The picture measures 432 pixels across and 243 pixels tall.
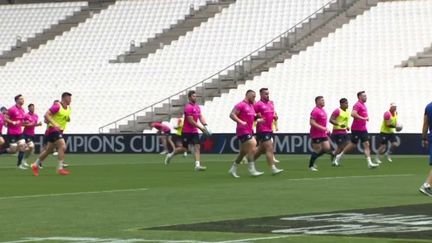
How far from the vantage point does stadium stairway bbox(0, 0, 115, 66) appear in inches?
2518


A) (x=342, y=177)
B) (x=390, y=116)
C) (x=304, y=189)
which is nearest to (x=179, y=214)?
(x=304, y=189)

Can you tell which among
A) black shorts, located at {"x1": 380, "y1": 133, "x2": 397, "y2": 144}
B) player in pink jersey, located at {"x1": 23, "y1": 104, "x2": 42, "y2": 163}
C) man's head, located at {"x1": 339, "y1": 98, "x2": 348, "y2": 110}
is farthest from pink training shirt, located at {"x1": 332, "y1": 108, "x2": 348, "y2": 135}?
player in pink jersey, located at {"x1": 23, "y1": 104, "x2": 42, "y2": 163}

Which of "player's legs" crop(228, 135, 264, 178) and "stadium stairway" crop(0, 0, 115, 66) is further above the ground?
"stadium stairway" crop(0, 0, 115, 66)

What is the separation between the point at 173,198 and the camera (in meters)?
21.3

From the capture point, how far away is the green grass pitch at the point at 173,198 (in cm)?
1501

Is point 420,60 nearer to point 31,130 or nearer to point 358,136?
point 358,136

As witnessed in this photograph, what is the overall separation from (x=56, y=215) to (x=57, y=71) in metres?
43.4

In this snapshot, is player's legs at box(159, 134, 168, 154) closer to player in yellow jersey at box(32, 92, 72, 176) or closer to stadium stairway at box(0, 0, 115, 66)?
stadium stairway at box(0, 0, 115, 66)

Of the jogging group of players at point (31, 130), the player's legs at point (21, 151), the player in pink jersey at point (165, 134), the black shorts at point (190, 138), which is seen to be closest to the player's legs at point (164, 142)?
the player in pink jersey at point (165, 134)

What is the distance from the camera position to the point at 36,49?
63.8 m

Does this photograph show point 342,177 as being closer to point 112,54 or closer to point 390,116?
point 390,116

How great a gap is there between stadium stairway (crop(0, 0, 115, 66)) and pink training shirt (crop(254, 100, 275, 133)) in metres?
34.3

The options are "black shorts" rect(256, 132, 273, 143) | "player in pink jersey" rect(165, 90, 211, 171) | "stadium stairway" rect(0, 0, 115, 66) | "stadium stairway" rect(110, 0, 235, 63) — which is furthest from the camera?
"stadium stairway" rect(0, 0, 115, 66)

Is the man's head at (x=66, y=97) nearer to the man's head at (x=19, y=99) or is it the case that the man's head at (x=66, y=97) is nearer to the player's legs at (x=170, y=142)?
the man's head at (x=19, y=99)
